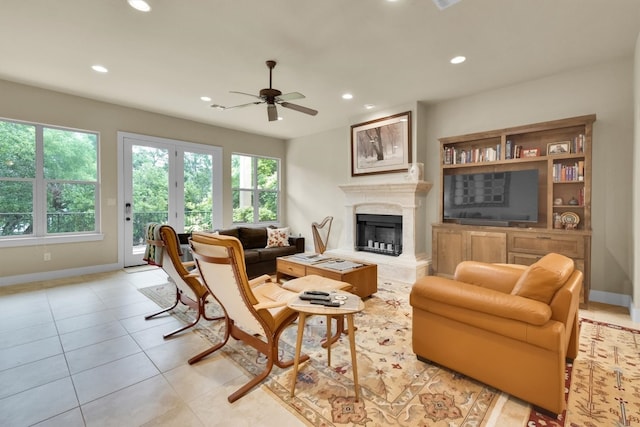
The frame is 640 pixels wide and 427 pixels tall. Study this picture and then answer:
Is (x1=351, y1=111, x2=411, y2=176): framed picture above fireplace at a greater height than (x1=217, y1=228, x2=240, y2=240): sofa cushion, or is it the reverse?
(x1=351, y1=111, x2=411, y2=176): framed picture above fireplace

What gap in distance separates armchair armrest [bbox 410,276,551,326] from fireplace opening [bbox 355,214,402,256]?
3025 millimetres

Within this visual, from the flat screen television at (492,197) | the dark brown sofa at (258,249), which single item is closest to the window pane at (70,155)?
the dark brown sofa at (258,249)

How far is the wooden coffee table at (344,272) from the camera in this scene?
341 centimetres

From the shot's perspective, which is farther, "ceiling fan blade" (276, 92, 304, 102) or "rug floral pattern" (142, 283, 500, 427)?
"ceiling fan blade" (276, 92, 304, 102)

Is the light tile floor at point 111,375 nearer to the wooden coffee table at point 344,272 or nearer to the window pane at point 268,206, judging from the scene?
the wooden coffee table at point 344,272

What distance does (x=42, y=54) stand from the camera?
3307 mm

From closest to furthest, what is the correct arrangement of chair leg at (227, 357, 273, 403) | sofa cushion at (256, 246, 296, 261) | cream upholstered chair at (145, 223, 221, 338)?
chair leg at (227, 357, 273, 403), cream upholstered chair at (145, 223, 221, 338), sofa cushion at (256, 246, 296, 261)

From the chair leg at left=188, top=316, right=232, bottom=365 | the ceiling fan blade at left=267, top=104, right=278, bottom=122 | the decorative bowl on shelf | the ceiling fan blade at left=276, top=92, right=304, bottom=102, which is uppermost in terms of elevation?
the ceiling fan blade at left=276, top=92, right=304, bottom=102

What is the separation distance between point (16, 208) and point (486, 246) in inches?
267

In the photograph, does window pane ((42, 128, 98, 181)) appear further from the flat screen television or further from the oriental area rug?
the flat screen television

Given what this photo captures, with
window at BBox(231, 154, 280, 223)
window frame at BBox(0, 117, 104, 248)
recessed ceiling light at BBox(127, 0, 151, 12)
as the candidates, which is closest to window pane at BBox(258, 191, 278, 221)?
window at BBox(231, 154, 280, 223)

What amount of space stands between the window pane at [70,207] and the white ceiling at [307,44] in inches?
60.1

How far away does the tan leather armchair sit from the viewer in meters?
1.61

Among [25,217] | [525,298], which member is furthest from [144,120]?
[525,298]
